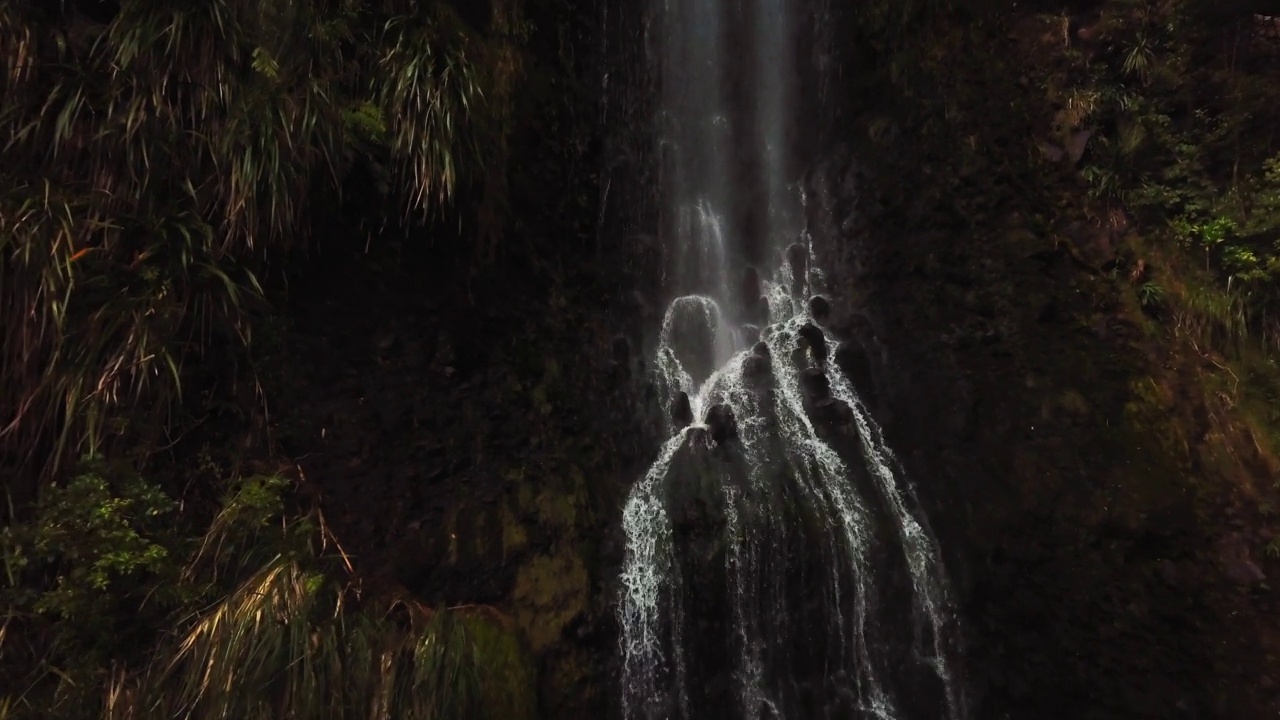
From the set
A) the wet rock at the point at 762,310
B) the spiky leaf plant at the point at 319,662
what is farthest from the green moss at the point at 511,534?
the wet rock at the point at 762,310

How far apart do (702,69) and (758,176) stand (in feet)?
4.85

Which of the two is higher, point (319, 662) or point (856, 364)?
point (856, 364)

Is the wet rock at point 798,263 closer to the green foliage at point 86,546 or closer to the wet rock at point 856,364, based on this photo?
the wet rock at point 856,364

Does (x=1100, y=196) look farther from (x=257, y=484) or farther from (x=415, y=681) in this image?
(x=257, y=484)

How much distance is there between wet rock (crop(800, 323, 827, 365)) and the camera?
578 cm

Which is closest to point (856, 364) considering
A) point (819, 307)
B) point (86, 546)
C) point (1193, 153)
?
point (819, 307)

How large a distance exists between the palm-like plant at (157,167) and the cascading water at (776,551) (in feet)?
9.12

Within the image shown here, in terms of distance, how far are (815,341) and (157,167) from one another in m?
4.91

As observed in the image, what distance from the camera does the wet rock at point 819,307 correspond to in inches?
241

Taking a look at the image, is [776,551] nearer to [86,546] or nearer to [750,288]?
[750,288]

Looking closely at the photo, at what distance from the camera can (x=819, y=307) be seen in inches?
244

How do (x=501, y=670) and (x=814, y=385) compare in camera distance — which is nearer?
(x=501, y=670)

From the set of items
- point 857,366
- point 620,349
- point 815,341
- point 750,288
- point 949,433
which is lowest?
point 949,433

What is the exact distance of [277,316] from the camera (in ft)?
12.7
